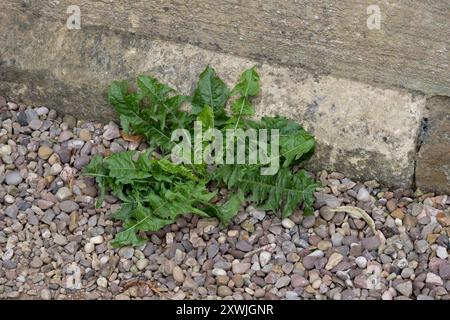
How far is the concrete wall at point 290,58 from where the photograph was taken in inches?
147

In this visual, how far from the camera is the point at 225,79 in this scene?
13.0ft

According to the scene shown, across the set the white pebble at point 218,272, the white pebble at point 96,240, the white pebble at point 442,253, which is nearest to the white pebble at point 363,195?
the white pebble at point 442,253

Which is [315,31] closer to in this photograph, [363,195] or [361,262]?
[363,195]

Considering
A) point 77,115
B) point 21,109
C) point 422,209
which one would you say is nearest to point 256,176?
point 422,209

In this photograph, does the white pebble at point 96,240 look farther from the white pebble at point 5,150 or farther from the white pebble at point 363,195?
the white pebble at point 363,195

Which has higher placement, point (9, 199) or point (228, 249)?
point (9, 199)

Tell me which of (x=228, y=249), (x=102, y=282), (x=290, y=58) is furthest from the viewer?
(x=290, y=58)

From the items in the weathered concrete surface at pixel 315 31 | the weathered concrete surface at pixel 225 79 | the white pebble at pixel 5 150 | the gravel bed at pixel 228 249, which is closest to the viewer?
the gravel bed at pixel 228 249

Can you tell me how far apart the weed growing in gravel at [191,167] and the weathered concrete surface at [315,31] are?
18cm

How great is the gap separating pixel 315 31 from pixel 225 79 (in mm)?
449

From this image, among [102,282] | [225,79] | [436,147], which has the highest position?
[225,79]

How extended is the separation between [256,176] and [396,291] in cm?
74

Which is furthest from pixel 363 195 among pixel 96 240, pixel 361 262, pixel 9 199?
pixel 9 199
